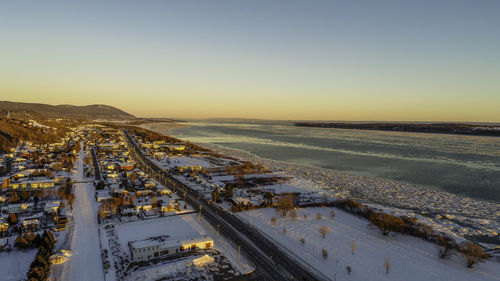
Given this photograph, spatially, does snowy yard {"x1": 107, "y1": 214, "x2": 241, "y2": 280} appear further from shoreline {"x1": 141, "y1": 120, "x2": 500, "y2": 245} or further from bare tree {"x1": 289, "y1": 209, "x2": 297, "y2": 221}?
shoreline {"x1": 141, "y1": 120, "x2": 500, "y2": 245}

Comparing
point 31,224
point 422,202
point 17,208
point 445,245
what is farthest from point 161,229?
point 422,202

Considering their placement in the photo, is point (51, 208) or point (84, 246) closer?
point (84, 246)

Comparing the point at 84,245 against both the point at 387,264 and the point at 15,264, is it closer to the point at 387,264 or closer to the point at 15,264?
the point at 15,264

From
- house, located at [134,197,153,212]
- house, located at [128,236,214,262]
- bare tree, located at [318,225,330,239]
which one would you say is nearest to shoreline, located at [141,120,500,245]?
bare tree, located at [318,225,330,239]

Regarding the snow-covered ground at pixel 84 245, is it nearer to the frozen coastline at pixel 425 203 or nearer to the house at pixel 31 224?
the house at pixel 31 224

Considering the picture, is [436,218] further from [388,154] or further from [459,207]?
[388,154]

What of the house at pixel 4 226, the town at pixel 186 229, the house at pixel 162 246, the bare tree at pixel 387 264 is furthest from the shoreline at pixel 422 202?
the house at pixel 4 226
